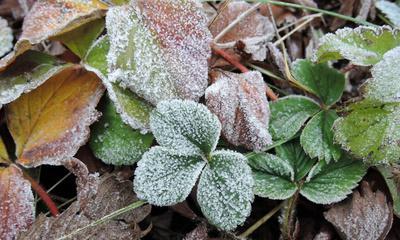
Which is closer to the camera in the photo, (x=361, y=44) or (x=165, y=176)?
(x=165, y=176)

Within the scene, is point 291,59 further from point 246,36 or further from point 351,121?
point 351,121

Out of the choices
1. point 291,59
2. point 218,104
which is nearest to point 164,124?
point 218,104

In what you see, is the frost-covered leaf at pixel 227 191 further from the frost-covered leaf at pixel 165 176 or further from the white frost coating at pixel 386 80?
the white frost coating at pixel 386 80

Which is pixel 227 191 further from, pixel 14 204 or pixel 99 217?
pixel 14 204

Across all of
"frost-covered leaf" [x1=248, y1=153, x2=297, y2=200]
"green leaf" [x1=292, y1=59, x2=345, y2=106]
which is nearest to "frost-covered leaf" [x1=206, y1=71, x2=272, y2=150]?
"frost-covered leaf" [x1=248, y1=153, x2=297, y2=200]

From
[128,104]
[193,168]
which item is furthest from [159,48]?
[193,168]

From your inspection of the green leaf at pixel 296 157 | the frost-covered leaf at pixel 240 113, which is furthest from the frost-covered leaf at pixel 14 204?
the green leaf at pixel 296 157
